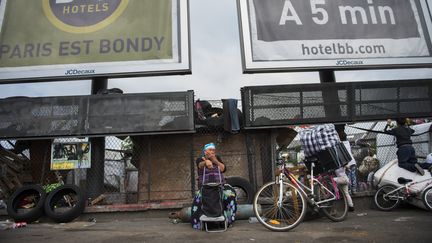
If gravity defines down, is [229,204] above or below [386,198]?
above

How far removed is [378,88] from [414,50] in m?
2.33

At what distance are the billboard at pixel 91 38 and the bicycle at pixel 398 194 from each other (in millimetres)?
5334

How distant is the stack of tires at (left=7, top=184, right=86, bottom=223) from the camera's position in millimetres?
6805

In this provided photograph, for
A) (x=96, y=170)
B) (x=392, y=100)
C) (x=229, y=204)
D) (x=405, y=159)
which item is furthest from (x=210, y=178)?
(x=392, y=100)

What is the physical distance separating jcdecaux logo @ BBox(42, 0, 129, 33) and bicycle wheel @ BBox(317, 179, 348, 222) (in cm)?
701

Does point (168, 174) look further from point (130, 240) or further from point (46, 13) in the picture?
point (46, 13)

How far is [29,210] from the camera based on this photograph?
275 inches

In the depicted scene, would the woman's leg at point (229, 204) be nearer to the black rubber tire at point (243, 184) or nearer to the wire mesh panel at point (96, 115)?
the black rubber tire at point (243, 184)

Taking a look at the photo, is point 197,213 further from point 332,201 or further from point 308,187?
point 332,201

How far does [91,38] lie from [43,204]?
4411mm

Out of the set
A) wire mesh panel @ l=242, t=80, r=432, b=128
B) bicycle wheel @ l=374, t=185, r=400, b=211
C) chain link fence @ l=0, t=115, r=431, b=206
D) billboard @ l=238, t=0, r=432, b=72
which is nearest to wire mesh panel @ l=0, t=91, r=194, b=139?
chain link fence @ l=0, t=115, r=431, b=206

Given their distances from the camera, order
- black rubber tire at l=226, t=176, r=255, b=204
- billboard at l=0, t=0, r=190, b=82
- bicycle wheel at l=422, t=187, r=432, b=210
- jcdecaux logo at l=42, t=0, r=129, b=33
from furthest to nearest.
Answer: jcdecaux logo at l=42, t=0, r=129, b=33
billboard at l=0, t=0, r=190, b=82
black rubber tire at l=226, t=176, r=255, b=204
bicycle wheel at l=422, t=187, r=432, b=210

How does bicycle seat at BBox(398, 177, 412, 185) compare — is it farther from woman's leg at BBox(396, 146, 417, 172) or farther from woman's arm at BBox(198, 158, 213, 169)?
woman's arm at BBox(198, 158, 213, 169)

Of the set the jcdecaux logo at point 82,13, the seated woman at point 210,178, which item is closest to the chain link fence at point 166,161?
the seated woman at point 210,178
